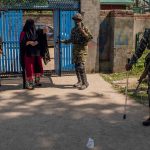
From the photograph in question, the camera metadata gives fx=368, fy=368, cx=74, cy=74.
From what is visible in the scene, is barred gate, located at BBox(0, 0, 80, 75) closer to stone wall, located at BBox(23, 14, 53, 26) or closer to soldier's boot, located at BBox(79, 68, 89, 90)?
soldier's boot, located at BBox(79, 68, 89, 90)

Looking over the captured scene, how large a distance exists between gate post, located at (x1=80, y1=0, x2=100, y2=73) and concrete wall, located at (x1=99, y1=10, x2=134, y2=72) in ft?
0.65

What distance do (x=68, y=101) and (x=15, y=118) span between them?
153 centimetres

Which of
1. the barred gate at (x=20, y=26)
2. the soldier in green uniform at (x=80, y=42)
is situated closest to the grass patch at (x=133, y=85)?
the soldier in green uniform at (x=80, y=42)

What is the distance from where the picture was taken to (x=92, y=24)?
1080 cm

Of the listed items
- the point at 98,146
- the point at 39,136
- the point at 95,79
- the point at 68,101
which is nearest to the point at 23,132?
the point at 39,136

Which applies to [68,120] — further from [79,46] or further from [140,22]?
[140,22]

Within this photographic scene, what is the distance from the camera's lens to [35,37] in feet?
28.9

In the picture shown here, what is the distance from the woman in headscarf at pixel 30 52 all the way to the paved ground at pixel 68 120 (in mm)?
429

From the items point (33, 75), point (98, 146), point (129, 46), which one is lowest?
point (98, 146)

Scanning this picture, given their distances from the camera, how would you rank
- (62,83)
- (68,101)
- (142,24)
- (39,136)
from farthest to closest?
(142,24), (62,83), (68,101), (39,136)

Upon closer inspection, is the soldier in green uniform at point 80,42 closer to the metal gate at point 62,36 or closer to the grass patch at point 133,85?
the grass patch at point 133,85

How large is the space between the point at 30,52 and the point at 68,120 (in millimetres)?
2901

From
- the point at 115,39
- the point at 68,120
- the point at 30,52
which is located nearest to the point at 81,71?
the point at 30,52

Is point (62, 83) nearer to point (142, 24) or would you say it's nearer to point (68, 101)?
point (68, 101)
